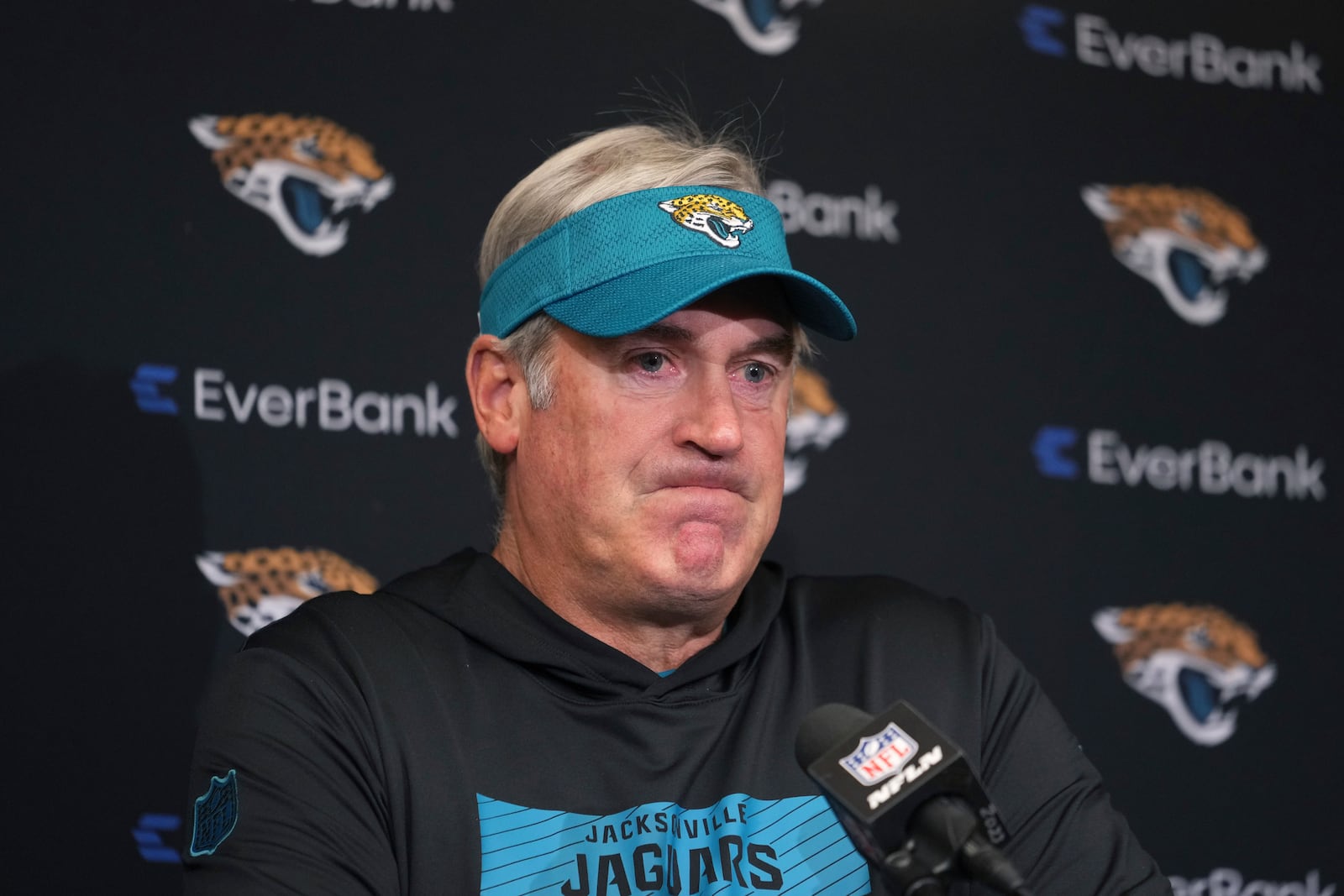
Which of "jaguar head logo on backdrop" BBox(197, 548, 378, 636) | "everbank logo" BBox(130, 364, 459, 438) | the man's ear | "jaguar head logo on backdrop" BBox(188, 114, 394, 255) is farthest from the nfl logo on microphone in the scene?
"jaguar head logo on backdrop" BBox(188, 114, 394, 255)

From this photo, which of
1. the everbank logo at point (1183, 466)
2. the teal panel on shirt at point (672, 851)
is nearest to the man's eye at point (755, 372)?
the teal panel on shirt at point (672, 851)

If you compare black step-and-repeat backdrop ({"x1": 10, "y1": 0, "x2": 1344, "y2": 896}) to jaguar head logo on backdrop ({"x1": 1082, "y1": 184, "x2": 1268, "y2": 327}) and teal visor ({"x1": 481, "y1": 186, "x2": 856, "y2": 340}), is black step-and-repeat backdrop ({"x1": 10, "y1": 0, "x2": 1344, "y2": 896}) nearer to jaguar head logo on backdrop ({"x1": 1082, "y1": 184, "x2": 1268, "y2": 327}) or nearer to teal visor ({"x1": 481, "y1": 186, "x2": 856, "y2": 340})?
jaguar head logo on backdrop ({"x1": 1082, "y1": 184, "x2": 1268, "y2": 327})

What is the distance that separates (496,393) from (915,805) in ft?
3.18

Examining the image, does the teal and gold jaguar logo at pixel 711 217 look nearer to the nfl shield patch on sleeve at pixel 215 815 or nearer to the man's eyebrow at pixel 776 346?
the man's eyebrow at pixel 776 346

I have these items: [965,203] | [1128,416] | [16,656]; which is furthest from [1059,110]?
[16,656]

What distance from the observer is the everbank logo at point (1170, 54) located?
2.93 metres

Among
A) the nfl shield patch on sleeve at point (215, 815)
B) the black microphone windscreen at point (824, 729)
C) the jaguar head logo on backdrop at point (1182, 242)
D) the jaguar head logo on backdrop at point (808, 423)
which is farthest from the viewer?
the jaguar head logo on backdrop at point (1182, 242)

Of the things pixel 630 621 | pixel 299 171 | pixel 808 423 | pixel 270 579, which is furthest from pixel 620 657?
pixel 299 171

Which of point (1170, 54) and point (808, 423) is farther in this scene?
point (1170, 54)

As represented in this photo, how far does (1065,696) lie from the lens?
2.74 m

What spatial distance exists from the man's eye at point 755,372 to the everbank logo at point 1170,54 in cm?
140

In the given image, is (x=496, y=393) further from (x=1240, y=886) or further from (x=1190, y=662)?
(x=1240, y=886)

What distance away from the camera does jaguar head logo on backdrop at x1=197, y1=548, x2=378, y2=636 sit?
2.36m

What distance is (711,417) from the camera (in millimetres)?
1717
